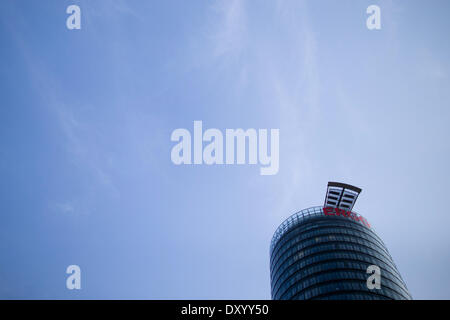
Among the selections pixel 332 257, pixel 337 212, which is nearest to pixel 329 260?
pixel 332 257

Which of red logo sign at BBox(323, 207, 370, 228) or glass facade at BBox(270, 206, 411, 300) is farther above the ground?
red logo sign at BBox(323, 207, 370, 228)

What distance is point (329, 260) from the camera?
247 ft

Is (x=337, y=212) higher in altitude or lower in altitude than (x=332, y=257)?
higher

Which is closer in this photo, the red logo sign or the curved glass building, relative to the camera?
the curved glass building

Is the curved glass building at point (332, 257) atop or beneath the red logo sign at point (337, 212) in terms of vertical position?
beneath

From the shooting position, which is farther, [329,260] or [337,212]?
[337,212]

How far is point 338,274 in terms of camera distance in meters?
71.3

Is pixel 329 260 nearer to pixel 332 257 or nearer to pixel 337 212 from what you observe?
pixel 332 257

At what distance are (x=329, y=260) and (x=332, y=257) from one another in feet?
4.54

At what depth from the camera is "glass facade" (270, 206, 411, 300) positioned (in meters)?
69.4

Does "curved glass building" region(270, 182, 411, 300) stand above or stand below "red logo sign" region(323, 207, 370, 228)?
below

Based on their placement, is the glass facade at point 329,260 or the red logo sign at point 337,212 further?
the red logo sign at point 337,212

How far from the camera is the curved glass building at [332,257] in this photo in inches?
2744

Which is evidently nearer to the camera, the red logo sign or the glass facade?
the glass facade
